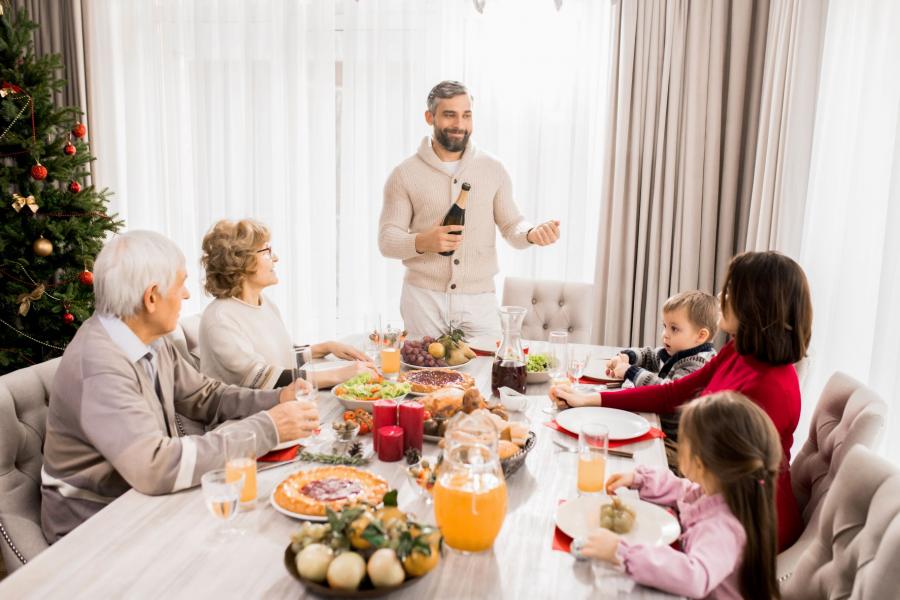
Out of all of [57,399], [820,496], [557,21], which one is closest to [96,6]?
[557,21]

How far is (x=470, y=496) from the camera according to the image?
1098mm

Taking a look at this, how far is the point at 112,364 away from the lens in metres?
1.42

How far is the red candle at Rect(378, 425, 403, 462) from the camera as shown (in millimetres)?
1483

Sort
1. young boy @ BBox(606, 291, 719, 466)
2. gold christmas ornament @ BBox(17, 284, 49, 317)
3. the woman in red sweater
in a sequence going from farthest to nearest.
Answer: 1. gold christmas ornament @ BBox(17, 284, 49, 317)
2. young boy @ BBox(606, 291, 719, 466)
3. the woman in red sweater

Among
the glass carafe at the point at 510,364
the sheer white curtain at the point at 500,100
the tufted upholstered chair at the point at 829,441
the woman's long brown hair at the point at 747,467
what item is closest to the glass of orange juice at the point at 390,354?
the glass carafe at the point at 510,364

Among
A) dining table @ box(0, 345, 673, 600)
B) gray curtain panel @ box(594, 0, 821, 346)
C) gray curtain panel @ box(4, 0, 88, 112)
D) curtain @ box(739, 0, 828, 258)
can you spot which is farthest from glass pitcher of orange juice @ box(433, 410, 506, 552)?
gray curtain panel @ box(4, 0, 88, 112)

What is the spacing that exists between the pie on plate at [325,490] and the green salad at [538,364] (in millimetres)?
834

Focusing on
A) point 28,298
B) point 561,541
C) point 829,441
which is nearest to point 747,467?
point 561,541

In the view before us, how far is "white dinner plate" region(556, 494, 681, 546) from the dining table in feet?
0.12

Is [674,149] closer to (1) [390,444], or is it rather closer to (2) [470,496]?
(1) [390,444]

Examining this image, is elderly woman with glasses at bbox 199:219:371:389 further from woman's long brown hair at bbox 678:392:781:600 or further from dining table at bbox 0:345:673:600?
woman's long brown hair at bbox 678:392:781:600

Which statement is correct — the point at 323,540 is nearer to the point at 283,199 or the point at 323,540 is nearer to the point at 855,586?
the point at 855,586

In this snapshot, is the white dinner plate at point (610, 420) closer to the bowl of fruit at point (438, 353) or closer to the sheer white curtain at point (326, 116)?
the bowl of fruit at point (438, 353)

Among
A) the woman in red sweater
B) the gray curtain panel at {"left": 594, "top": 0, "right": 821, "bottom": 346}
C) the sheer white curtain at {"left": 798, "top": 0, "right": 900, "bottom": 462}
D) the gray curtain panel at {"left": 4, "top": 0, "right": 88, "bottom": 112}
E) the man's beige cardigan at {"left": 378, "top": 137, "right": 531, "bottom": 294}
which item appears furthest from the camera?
the gray curtain panel at {"left": 4, "top": 0, "right": 88, "bottom": 112}
